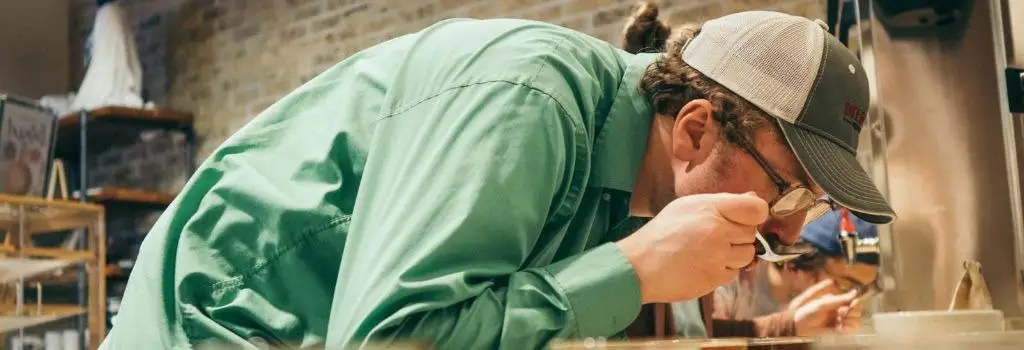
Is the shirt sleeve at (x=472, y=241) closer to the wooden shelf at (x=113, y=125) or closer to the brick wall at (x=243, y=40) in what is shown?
the brick wall at (x=243, y=40)

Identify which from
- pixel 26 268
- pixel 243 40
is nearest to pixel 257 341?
pixel 26 268

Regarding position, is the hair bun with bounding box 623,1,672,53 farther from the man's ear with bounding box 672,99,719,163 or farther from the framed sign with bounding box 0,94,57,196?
the framed sign with bounding box 0,94,57,196

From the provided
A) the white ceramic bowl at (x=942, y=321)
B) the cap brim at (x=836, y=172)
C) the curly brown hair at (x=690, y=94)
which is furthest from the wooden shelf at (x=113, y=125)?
the white ceramic bowl at (x=942, y=321)

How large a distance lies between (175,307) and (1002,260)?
34.2 inches

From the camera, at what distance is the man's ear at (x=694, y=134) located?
1.08 m

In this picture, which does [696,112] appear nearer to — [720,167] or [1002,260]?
[720,167]

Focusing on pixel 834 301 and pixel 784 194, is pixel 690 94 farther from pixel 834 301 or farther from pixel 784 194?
pixel 834 301

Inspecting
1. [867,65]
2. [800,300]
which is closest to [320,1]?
[800,300]

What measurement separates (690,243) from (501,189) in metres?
0.17

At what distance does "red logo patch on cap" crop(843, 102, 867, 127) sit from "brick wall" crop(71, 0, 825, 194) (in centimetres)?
296

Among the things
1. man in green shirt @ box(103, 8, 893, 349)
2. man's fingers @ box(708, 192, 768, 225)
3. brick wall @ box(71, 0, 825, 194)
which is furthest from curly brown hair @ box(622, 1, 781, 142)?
brick wall @ box(71, 0, 825, 194)

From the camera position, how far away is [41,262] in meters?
4.13

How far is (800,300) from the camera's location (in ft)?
7.16

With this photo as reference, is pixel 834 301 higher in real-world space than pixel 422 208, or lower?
lower
